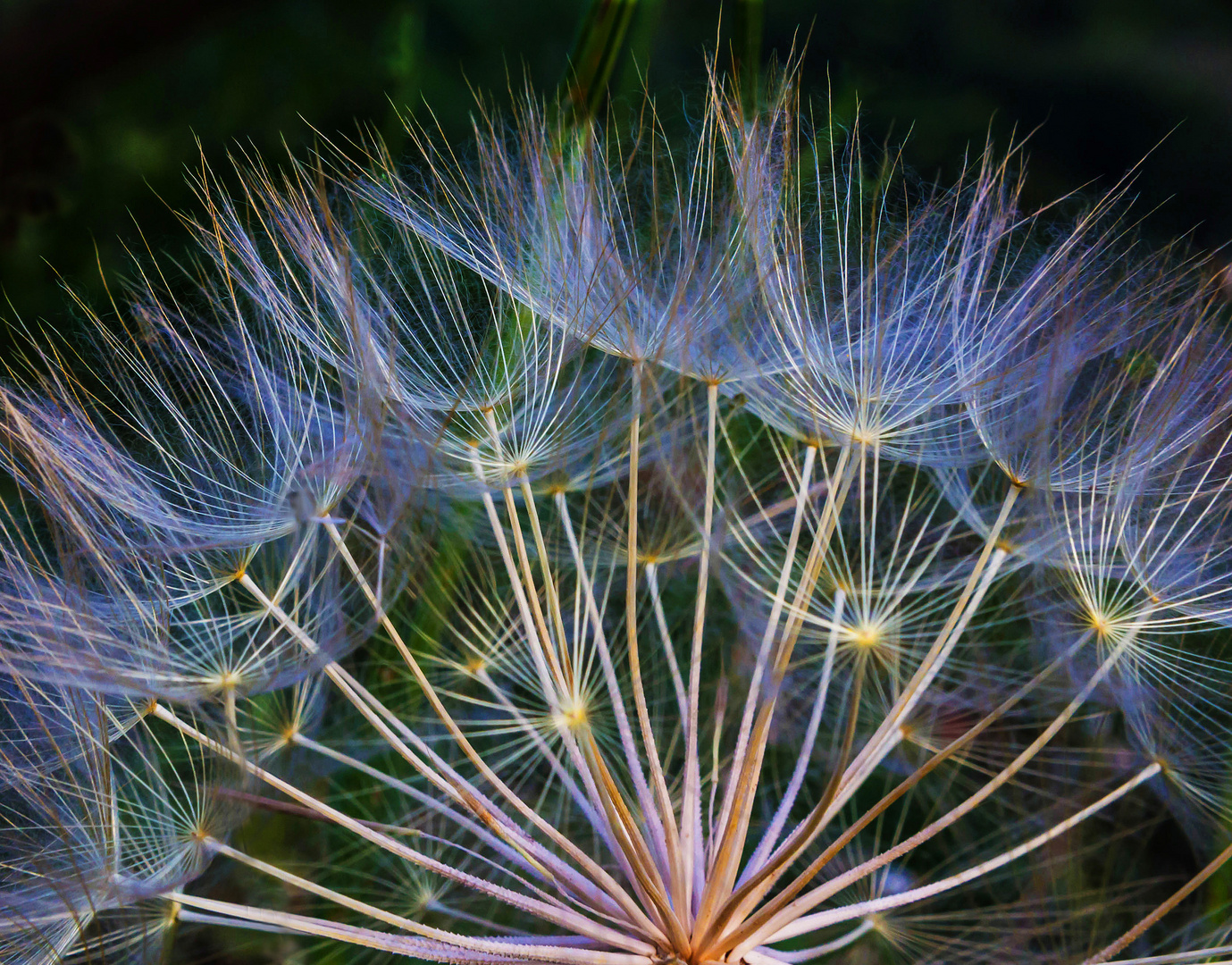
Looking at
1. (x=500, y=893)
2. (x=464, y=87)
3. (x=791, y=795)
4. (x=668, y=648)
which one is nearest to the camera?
(x=500, y=893)

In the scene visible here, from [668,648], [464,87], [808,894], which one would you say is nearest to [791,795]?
[808,894]

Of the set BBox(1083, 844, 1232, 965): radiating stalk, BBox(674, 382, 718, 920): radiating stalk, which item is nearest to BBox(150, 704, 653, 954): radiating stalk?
BBox(674, 382, 718, 920): radiating stalk

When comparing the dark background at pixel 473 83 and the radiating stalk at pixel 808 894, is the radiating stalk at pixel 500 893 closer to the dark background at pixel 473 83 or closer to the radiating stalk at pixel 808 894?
the radiating stalk at pixel 808 894

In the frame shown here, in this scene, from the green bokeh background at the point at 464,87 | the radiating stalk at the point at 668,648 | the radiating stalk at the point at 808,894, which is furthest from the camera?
the green bokeh background at the point at 464,87

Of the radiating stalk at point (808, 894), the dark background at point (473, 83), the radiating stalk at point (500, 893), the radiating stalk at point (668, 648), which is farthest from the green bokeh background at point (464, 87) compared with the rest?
the radiating stalk at point (808, 894)

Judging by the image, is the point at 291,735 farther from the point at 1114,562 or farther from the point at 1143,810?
the point at 1143,810

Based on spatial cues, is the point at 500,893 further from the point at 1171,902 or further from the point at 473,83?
the point at 473,83

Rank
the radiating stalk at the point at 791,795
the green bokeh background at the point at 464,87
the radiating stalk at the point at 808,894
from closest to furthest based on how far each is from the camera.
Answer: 1. the radiating stalk at the point at 808,894
2. the radiating stalk at the point at 791,795
3. the green bokeh background at the point at 464,87

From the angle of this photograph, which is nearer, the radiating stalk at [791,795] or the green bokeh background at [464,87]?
the radiating stalk at [791,795]

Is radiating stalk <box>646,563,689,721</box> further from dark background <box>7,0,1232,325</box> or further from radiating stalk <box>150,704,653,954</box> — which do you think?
dark background <box>7,0,1232,325</box>

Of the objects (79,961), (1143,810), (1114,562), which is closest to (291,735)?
(79,961)
